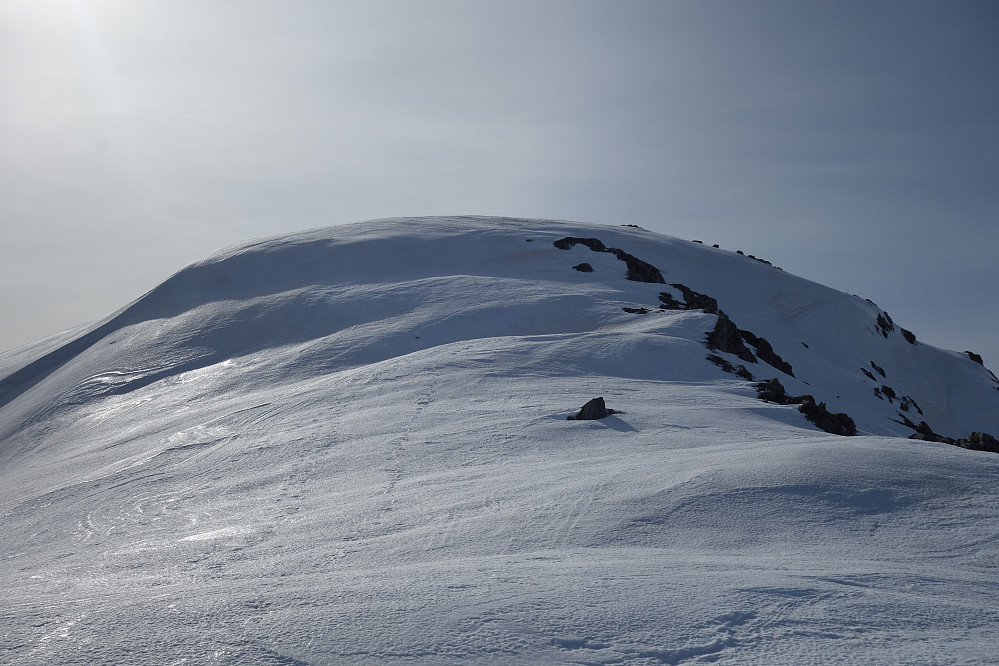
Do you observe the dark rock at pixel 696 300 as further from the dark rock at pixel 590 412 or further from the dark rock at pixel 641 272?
the dark rock at pixel 590 412

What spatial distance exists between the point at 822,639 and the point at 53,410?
25.4m

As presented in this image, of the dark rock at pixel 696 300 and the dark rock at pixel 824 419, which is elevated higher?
the dark rock at pixel 696 300

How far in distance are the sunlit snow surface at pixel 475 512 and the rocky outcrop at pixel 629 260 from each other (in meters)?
9.23

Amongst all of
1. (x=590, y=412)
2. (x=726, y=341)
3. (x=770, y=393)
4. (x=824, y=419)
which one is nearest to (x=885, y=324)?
(x=726, y=341)

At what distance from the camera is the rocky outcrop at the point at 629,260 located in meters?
35.4

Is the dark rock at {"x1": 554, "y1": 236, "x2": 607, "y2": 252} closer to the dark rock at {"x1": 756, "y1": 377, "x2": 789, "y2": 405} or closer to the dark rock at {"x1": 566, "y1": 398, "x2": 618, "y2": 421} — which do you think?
the dark rock at {"x1": 756, "y1": 377, "x2": 789, "y2": 405}

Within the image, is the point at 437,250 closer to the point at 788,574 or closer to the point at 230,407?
the point at 230,407

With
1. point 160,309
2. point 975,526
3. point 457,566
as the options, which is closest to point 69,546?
point 457,566

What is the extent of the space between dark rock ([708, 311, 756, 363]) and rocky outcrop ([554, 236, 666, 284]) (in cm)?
1044

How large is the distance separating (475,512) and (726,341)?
53.8 ft

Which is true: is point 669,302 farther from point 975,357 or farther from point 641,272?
point 975,357

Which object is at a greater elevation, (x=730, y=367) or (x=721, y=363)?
(x=721, y=363)

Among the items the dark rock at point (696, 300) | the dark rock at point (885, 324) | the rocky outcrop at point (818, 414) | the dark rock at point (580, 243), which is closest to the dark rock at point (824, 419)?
the rocky outcrop at point (818, 414)

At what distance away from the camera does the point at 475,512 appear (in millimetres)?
8492
